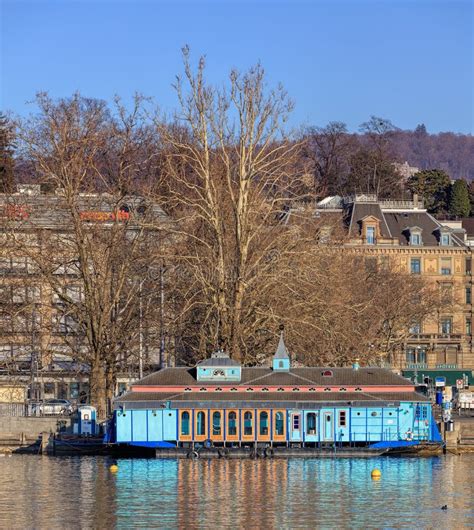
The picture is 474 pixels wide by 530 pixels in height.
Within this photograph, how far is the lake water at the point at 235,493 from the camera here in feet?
181

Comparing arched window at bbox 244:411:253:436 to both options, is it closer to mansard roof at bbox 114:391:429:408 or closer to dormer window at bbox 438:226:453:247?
mansard roof at bbox 114:391:429:408

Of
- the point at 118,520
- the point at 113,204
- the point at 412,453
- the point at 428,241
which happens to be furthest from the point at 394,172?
the point at 118,520

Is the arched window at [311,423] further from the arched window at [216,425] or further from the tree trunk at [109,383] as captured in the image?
the tree trunk at [109,383]

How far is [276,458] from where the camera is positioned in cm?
7475

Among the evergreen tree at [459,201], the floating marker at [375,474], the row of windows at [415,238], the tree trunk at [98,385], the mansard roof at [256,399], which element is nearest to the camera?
the floating marker at [375,474]

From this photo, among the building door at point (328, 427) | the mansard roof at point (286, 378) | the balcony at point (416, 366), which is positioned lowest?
the building door at point (328, 427)

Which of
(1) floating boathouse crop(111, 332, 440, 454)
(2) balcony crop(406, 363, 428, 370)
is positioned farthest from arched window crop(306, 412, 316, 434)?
(2) balcony crop(406, 363, 428, 370)

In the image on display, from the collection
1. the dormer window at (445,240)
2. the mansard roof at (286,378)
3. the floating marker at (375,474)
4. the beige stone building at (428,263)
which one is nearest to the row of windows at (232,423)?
the mansard roof at (286,378)

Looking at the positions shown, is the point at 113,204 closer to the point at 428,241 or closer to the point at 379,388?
the point at 379,388

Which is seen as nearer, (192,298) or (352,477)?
Result: (352,477)

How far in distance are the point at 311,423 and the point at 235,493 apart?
587 inches

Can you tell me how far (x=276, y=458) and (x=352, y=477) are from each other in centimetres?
808

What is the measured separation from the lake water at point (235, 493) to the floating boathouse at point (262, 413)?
1782 mm

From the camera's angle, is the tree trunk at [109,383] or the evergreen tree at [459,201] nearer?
the tree trunk at [109,383]
